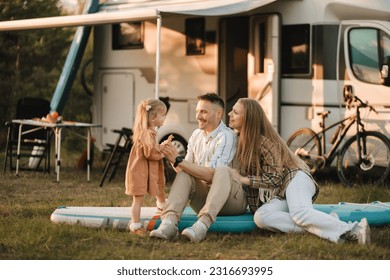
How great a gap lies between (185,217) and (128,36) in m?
5.88

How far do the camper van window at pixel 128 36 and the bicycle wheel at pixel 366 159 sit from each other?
11.3 feet

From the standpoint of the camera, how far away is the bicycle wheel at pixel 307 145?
1012 cm

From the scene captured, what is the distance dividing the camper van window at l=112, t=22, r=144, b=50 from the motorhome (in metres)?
0.01

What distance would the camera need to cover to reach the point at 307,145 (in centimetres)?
1023

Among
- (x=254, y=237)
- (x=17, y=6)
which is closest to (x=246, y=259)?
(x=254, y=237)

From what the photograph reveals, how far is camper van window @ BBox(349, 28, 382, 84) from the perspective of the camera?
32.6 feet

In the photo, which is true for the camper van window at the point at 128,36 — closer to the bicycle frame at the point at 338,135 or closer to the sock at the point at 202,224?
the bicycle frame at the point at 338,135

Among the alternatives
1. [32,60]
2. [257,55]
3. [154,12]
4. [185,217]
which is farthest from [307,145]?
[32,60]

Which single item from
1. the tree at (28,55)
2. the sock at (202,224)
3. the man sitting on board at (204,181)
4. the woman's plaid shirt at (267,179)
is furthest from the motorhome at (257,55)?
the tree at (28,55)

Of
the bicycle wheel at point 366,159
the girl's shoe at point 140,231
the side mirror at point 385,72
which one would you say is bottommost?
the girl's shoe at point 140,231

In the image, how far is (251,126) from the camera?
252 inches

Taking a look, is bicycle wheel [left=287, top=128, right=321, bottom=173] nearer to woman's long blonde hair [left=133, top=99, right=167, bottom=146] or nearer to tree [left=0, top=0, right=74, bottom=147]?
woman's long blonde hair [left=133, top=99, right=167, bottom=146]

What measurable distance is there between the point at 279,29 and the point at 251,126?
4140 mm

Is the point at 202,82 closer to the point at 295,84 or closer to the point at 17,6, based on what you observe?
the point at 295,84
